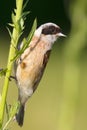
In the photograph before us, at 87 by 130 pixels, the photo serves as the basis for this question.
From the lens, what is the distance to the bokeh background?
81cm

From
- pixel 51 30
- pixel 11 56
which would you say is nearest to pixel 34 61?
pixel 51 30

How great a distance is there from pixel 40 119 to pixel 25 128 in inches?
25.8

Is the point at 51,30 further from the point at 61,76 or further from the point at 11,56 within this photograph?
the point at 61,76

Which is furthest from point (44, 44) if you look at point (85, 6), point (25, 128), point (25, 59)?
point (25, 128)

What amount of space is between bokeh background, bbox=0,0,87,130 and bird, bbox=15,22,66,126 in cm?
4

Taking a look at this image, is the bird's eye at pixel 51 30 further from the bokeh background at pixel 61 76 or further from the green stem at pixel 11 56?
the green stem at pixel 11 56

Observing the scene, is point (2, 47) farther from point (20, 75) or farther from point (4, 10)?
point (20, 75)

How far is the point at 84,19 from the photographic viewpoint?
82 centimetres

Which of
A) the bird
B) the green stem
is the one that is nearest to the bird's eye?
the bird

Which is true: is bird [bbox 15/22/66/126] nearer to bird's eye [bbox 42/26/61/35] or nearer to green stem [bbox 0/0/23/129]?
bird's eye [bbox 42/26/61/35]

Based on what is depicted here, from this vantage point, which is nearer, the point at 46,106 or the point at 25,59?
the point at 25,59

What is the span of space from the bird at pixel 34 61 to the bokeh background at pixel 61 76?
39mm


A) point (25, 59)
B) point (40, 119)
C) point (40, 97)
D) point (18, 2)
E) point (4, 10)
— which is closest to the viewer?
point (18, 2)

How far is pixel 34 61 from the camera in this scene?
48.9 inches
